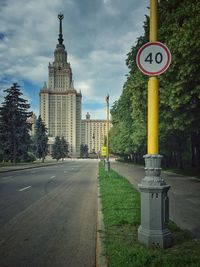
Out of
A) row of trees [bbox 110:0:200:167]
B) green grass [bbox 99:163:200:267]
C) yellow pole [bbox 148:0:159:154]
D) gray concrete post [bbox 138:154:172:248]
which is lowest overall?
green grass [bbox 99:163:200:267]

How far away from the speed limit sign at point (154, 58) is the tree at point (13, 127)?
48853mm

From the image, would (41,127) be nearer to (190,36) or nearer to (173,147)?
(173,147)

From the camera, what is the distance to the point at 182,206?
1021 centimetres

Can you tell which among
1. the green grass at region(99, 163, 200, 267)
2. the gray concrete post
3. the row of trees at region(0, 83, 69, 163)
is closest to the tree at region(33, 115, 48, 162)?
the row of trees at region(0, 83, 69, 163)

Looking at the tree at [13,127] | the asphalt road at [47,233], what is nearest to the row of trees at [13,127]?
the tree at [13,127]

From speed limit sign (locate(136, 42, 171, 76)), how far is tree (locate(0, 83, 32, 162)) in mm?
48853

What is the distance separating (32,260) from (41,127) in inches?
3213

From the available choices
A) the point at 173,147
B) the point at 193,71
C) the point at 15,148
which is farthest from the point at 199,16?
the point at 15,148

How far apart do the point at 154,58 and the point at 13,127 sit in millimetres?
50105

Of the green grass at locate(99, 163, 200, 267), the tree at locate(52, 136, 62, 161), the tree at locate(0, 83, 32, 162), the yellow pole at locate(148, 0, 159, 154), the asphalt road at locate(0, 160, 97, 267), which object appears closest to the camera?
the green grass at locate(99, 163, 200, 267)

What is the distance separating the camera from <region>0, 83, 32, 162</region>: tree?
2052 inches

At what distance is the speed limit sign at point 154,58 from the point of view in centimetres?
545

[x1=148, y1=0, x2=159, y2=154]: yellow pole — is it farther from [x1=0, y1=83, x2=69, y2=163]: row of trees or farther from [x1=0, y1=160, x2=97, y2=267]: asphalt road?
[x1=0, y1=83, x2=69, y2=163]: row of trees

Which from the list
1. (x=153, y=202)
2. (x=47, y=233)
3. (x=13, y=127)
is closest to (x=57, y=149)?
(x=13, y=127)
